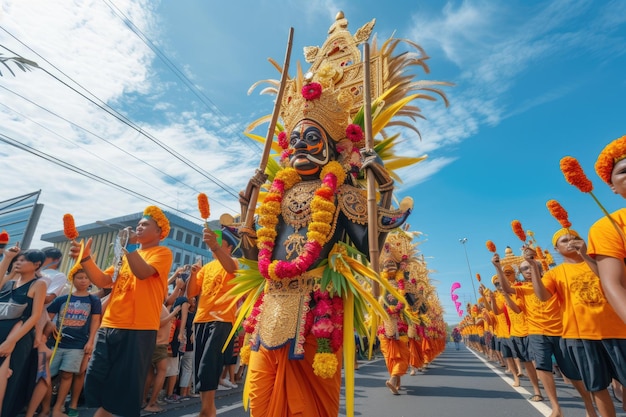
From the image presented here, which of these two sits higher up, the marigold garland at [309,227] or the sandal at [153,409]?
the marigold garland at [309,227]

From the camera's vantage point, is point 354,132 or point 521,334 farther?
point 521,334

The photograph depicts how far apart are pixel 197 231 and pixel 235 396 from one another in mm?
43806

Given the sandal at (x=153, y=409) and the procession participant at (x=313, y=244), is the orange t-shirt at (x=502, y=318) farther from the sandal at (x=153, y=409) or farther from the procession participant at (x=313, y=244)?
the sandal at (x=153, y=409)

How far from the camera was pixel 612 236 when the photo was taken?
1.78m

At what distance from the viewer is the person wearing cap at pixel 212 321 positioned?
124 inches

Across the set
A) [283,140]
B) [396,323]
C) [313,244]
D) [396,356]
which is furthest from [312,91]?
[396,356]

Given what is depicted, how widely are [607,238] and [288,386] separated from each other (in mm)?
2046

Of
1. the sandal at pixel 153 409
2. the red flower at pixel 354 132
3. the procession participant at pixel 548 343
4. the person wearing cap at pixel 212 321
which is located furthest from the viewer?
the sandal at pixel 153 409

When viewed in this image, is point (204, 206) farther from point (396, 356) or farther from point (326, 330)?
point (396, 356)

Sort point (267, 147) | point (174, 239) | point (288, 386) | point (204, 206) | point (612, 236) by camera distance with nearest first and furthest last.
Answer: point (612, 236) < point (288, 386) < point (204, 206) < point (267, 147) < point (174, 239)

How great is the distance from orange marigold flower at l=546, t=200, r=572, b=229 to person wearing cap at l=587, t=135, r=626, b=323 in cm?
29

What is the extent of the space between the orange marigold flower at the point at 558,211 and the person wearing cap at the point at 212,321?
2.37 m

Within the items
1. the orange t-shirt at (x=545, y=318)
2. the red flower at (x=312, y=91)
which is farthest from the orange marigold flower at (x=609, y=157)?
the orange t-shirt at (x=545, y=318)

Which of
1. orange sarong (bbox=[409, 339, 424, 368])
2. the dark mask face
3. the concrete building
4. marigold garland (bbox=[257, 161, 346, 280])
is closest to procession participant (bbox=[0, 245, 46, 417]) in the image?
marigold garland (bbox=[257, 161, 346, 280])
